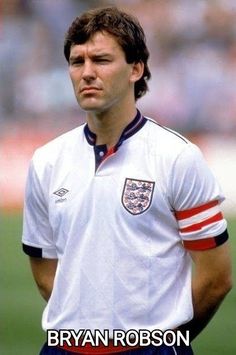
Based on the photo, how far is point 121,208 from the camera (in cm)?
354

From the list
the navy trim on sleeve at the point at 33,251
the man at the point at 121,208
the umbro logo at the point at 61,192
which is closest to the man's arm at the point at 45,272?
the navy trim on sleeve at the point at 33,251

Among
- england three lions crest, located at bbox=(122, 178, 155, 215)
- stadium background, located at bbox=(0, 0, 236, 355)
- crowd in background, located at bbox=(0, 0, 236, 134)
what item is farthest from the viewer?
crowd in background, located at bbox=(0, 0, 236, 134)

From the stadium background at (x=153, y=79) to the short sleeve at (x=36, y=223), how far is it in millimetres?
6429

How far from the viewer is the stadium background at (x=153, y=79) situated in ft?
37.2

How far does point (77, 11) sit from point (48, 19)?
12.8 inches

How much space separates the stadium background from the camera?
11.3 meters

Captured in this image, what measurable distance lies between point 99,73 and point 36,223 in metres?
0.53

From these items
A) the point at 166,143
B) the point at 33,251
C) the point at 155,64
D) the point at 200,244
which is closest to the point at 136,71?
the point at 166,143

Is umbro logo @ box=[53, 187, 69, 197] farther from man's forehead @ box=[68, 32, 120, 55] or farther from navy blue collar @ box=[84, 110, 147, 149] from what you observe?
man's forehead @ box=[68, 32, 120, 55]

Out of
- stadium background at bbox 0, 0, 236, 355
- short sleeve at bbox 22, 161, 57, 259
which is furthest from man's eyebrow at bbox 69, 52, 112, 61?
stadium background at bbox 0, 0, 236, 355

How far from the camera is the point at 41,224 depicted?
383 cm

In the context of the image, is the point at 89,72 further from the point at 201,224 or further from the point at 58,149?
the point at 201,224

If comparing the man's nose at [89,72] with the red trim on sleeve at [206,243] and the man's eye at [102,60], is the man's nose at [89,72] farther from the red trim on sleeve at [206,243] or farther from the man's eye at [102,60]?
the red trim on sleeve at [206,243]

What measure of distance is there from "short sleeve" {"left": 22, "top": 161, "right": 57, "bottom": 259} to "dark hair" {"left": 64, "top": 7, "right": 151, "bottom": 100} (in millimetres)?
404
